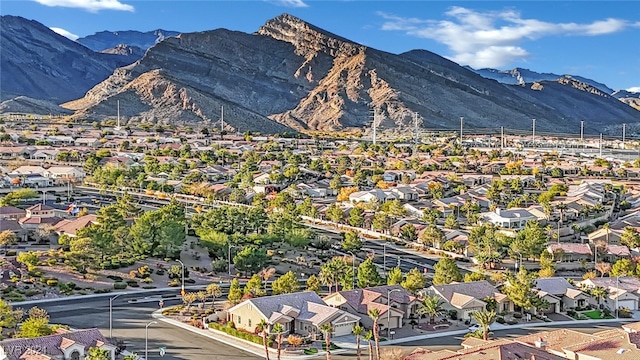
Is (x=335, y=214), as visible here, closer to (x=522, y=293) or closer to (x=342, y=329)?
(x=522, y=293)

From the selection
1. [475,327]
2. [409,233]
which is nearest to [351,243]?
[409,233]

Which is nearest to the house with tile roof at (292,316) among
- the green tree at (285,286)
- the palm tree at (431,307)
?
the green tree at (285,286)

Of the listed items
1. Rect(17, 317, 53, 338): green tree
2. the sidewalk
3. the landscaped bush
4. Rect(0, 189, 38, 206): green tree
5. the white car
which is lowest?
the white car

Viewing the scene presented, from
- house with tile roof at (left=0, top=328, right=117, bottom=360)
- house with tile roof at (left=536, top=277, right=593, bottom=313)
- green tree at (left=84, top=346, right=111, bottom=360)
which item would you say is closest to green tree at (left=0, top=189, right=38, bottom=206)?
house with tile roof at (left=0, top=328, right=117, bottom=360)

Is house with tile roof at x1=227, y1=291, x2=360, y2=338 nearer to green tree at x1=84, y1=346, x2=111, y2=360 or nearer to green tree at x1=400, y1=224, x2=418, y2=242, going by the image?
green tree at x1=84, y1=346, x2=111, y2=360

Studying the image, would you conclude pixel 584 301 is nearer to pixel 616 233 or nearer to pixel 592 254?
pixel 592 254

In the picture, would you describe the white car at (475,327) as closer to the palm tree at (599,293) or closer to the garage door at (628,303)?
the palm tree at (599,293)

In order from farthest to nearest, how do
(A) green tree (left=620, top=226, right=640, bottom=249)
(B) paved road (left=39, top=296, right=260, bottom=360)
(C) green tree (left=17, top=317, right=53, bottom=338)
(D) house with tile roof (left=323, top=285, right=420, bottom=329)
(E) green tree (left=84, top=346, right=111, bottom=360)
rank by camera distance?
(A) green tree (left=620, top=226, right=640, bottom=249)
(D) house with tile roof (left=323, top=285, right=420, bottom=329)
(B) paved road (left=39, top=296, right=260, bottom=360)
(C) green tree (left=17, top=317, right=53, bottom=338)
(E) green tree (left=84, top=346, right=111, bottom=360)
